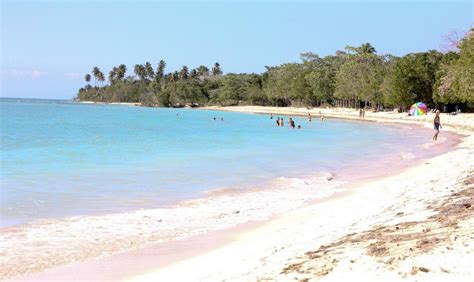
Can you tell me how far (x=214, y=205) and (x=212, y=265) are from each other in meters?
5.31

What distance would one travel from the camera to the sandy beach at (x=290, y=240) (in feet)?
17.9

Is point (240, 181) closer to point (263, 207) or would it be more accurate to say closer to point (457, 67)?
point (263, 207)

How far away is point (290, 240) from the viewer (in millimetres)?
8109

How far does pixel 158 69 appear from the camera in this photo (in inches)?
7244

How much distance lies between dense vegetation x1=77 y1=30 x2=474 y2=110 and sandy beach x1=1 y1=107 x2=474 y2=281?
3420 centimetres

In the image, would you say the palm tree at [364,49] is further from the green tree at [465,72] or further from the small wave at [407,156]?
the small wave at [407,156]

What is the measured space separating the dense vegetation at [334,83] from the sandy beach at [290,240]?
34198 millimetres

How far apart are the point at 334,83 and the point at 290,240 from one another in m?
98.1

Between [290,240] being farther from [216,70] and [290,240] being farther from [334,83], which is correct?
[216,70]

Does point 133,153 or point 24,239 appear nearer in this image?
point 24,239

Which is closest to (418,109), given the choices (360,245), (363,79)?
(363,79)

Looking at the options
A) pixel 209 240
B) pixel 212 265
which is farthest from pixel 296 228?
pixel 212 265

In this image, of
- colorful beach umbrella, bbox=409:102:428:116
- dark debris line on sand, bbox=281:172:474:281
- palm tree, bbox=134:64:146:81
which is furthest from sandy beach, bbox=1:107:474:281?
palm tree, bbox=134:64:146:81

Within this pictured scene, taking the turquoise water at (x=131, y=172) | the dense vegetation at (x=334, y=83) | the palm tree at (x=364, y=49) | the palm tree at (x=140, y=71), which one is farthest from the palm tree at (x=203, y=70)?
the turquoise water at (x=131, y=172)
